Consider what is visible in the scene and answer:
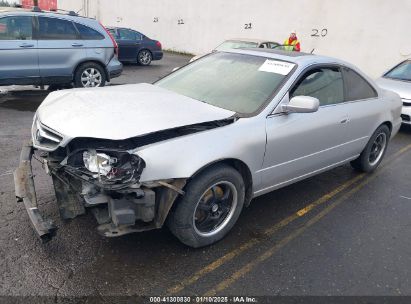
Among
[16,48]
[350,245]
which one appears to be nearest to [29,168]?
[350,245]

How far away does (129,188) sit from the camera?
2662 millimetres

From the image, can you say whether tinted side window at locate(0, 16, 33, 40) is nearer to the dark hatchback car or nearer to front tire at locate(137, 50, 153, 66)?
the dark hatchback car

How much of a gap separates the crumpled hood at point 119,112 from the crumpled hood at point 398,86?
5706 millimetres

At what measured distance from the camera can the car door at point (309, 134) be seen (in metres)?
3.54

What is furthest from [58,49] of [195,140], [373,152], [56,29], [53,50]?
[373,152]

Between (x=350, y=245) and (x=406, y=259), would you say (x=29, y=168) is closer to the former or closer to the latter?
(x=350, y=245)

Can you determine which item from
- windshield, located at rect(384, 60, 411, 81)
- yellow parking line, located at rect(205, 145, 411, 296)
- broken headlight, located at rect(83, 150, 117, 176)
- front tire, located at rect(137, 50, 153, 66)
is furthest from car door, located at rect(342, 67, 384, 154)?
front tire, located at rect(137, 50, 153, 66)

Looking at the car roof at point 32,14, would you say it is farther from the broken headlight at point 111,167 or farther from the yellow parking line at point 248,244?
the yellow parking line at point 248,244

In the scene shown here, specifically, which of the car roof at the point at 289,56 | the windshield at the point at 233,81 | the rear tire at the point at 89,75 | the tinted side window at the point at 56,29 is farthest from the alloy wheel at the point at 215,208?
the tinted side window at the point at 56,29

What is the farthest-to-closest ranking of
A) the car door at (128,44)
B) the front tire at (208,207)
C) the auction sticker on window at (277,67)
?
the car door at (128,44) < the auction sticker on window at (277,67) < the front tire at (208,207)

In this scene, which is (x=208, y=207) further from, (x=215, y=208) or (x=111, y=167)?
(x=111, y=167)

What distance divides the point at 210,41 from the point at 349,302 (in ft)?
62.3

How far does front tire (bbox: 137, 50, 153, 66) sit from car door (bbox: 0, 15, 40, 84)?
772 cm

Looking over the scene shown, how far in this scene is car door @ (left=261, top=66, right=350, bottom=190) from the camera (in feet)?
11.6
